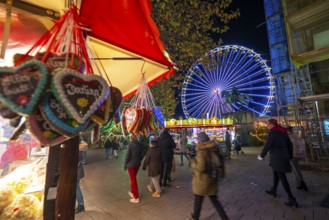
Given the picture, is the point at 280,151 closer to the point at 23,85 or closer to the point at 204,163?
the point at 204,163

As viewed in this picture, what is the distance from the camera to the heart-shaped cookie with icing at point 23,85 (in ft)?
2.60

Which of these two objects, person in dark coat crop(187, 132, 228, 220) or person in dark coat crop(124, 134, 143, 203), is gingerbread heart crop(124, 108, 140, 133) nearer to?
person in dark coat crop(187, 132, 228, 220)

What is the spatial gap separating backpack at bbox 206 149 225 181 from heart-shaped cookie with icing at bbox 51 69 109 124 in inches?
108

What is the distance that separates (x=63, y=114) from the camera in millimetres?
917

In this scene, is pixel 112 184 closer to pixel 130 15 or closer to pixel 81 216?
pixel 81 216

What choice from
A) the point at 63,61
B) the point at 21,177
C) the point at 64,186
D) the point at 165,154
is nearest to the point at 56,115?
the point at 63,61

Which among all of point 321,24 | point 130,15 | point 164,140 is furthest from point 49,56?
point 321,24

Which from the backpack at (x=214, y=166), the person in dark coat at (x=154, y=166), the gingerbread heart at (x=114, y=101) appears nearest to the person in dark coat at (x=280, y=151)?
the backpack at (x=214, y=166)

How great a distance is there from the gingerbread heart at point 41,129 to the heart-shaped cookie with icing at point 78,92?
0.55ft

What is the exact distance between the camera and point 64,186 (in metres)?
1.31

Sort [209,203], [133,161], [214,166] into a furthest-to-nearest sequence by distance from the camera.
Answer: [133,161]
[209,203]
[214,166]

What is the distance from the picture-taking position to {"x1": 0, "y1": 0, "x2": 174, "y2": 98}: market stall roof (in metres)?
1.45

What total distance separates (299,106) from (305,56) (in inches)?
114

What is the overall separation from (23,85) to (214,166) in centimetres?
309
